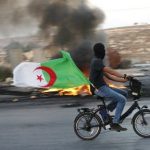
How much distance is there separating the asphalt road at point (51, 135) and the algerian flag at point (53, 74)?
15.4 feet

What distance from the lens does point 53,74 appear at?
19859mm

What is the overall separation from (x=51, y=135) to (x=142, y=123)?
1.84 metres

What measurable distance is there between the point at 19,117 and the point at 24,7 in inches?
726

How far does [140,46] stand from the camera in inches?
2424

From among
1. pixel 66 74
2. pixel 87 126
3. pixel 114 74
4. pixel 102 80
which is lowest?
pixel 66 74

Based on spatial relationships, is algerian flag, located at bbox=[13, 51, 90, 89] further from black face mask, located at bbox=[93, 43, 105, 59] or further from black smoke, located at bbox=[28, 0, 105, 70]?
black face mask, located at bbox=[93, 43, 105, 59]

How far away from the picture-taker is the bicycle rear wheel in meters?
9.47

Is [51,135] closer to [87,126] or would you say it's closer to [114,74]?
[87,126]

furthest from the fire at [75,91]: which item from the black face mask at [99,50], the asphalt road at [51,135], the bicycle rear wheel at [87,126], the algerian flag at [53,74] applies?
the black face mask at [99,50]

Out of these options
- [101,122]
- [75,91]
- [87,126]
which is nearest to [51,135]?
[87,126]

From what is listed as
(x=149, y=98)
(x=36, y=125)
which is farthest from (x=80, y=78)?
(x=36, y=125)

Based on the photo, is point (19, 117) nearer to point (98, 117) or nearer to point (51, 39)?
point (98, 117)

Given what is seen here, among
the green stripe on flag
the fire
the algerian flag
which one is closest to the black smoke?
the algerian flag

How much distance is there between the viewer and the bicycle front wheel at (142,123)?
370 inches
